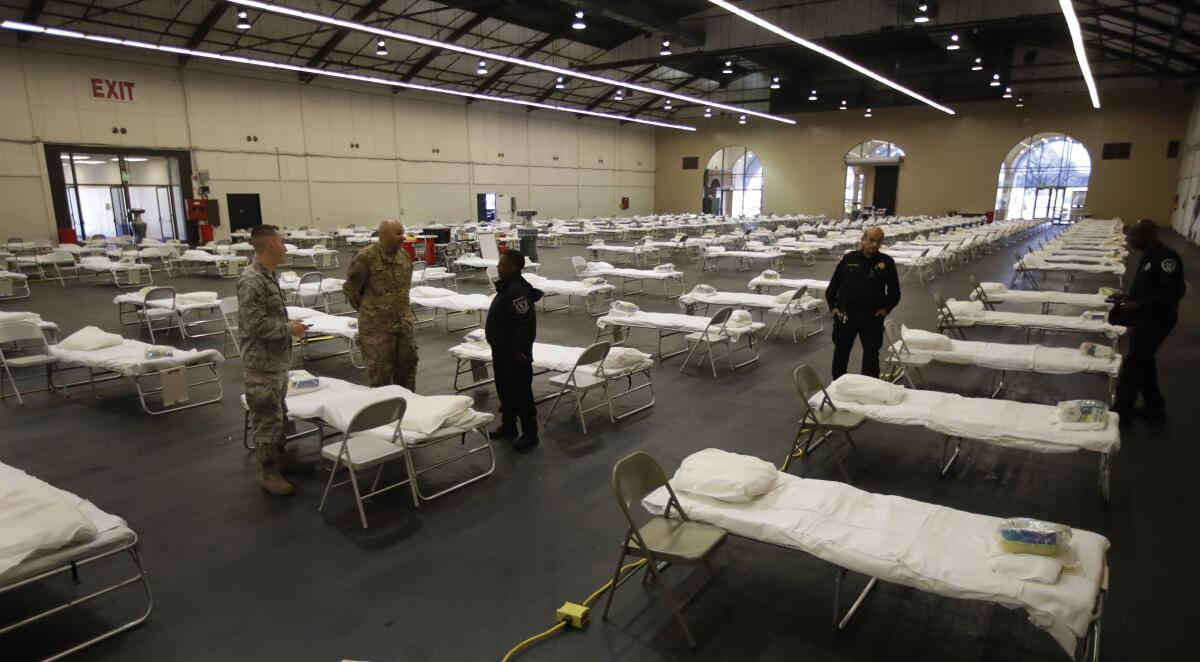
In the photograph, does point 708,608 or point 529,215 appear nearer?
point 708,608

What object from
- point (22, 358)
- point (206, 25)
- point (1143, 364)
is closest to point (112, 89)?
point (206, 25)

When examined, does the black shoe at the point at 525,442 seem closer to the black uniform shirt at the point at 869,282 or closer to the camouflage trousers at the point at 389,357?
the camouflage trousers at the point at 389,357

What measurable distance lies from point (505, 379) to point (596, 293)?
617 cm

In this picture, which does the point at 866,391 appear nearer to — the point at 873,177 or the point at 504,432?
the point at 504,432

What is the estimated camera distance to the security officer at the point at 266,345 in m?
4.25

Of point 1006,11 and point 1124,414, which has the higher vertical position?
point 1006,11

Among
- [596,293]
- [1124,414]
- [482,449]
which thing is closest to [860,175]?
[596,293]

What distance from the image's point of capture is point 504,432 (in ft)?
18.0

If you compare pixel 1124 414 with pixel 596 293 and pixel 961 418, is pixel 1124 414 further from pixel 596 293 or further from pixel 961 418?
pixel 596 293

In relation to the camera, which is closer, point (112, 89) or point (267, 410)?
point (267, 410)

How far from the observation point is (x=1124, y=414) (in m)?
5.91

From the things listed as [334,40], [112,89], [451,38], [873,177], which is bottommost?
[873,177]

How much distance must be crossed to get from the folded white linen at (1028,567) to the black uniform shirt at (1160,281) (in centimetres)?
395

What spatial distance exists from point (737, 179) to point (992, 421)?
43.8 meters
